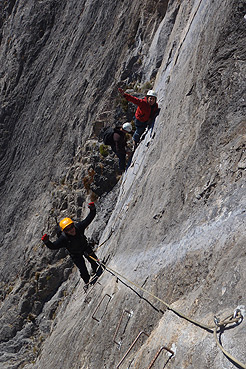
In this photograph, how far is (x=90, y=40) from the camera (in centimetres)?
1909

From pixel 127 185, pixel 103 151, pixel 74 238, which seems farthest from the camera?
pixel 103 151

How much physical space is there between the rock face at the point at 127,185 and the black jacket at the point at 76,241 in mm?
808

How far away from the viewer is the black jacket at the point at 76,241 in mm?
9266

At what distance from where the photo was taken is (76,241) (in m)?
9.49

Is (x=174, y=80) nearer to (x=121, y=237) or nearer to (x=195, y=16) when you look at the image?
(x=195, y=16)

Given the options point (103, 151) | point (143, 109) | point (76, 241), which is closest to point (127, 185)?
point (143, 109)

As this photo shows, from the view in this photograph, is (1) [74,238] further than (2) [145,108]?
No

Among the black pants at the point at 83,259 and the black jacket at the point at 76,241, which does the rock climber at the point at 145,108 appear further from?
the black pants at the point at 83,259

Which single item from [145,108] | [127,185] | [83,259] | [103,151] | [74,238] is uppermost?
[145,108]

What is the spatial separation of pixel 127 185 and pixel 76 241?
264 centimetres

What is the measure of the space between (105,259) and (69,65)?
46.1 ft

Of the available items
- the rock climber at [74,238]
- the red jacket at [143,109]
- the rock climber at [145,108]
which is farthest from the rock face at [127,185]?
the rock climber at [74,238]

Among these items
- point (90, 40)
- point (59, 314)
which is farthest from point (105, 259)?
point (90, 40)

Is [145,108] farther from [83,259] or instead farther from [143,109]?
[83,259]
